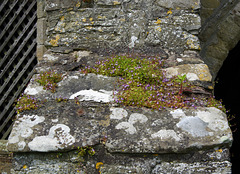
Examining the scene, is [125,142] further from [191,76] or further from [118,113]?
[191,76]

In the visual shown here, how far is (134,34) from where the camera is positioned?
6.88 ft

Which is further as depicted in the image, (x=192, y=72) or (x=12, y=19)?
(x=12, y=19)

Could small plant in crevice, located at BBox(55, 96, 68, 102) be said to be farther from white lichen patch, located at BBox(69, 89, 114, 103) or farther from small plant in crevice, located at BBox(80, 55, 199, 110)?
small plant in crevice, located at BBox(80, 55, 199, 110)

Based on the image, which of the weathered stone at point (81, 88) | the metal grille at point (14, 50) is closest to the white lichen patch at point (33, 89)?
the weathered stone at point (81, 88)

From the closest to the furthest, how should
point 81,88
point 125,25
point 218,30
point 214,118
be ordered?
1. point 214,118
2. point 81,88
3. point 125,25
4. point 218,30

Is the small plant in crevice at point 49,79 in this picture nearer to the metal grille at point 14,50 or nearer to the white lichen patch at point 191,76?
the white lichen patch at point 191,76

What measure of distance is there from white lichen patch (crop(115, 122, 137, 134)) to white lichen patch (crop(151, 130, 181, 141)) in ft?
0.38

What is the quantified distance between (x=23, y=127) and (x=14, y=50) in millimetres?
2624

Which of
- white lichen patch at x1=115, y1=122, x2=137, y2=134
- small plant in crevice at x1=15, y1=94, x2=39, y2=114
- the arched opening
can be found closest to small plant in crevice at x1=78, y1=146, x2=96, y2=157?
white lichen patch at x1=115, y1=122, x2=137, y2=134

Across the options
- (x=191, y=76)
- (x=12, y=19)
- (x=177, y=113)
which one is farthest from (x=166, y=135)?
(x=12, y=19)

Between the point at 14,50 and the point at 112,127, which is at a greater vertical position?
the point at 112,127

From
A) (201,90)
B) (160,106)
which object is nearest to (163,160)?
(160,106)

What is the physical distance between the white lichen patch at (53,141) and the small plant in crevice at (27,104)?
25 cm

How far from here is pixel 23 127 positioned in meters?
1.37
